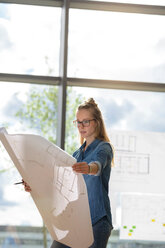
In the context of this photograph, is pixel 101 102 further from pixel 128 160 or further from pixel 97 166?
pixel 97 166

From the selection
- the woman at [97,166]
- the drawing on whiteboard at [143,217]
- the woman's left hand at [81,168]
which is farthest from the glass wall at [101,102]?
the woman's left hand at [81,168]

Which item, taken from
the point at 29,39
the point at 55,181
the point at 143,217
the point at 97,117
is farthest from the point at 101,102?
the point at 55,181

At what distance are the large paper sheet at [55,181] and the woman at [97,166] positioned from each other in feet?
0.25

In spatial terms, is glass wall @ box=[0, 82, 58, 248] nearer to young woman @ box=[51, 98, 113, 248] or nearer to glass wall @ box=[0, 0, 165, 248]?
glass wall @ box=[0, 0, 165, 248]

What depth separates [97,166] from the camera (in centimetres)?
186

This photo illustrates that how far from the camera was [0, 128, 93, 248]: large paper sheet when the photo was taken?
1.91m

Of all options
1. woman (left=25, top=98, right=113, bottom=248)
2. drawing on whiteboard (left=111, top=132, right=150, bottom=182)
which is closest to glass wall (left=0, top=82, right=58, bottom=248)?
drawing on whiteboard (left=111, top=132, right=150, bottom=182)

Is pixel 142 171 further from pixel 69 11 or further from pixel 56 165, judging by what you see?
pixel 56 165

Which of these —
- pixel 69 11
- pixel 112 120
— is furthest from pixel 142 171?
pixel 69 11

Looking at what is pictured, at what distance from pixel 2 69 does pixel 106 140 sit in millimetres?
1757

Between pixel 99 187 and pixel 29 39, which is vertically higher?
pixel 29 39

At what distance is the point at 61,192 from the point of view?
6.42 feet

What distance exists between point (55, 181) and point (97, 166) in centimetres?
22

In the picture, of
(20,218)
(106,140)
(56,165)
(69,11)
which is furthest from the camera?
(69,11)
